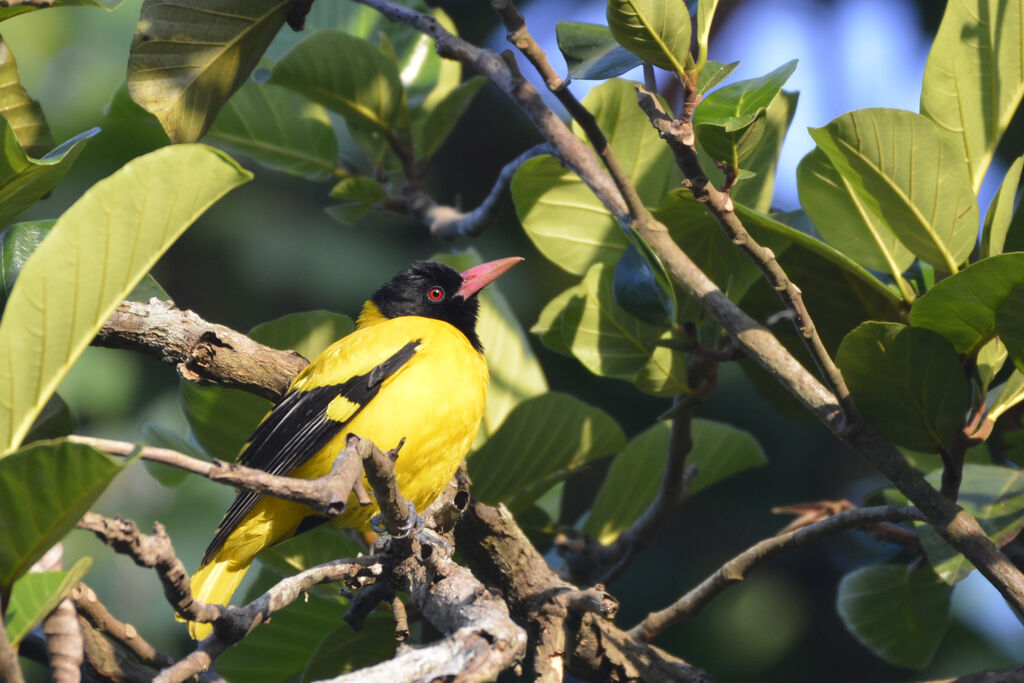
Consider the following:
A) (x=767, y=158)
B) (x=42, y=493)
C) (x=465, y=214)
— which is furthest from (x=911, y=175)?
(x=42, y=493)

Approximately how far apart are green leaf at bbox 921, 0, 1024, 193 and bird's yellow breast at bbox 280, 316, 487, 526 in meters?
1.54

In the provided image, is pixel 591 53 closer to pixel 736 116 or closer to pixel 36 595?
pixel 736 116

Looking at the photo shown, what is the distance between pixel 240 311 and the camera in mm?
6043

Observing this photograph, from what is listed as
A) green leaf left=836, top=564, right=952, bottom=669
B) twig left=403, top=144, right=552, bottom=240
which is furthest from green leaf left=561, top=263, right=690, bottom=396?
green leaf left=836, top=564, right=952, bottom=669

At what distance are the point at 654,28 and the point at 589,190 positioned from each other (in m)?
0.98

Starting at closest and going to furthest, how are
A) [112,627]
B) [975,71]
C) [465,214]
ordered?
[112,627] < [975,71] < [465,214]

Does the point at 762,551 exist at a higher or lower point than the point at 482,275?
higher

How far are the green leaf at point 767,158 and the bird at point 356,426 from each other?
1022 mm

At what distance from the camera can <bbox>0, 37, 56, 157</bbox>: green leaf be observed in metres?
2.46

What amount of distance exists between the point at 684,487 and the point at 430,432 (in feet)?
2.60

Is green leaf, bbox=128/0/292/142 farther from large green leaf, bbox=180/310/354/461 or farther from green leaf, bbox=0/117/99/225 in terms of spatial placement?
large green leaf, bbox=180/310/354/461

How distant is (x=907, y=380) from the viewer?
2156 mm

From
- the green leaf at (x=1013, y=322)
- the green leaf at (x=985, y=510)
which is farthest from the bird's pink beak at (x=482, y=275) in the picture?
the green leaf at (x=1013, y=322)

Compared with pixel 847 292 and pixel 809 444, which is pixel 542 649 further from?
pixel 809 444
